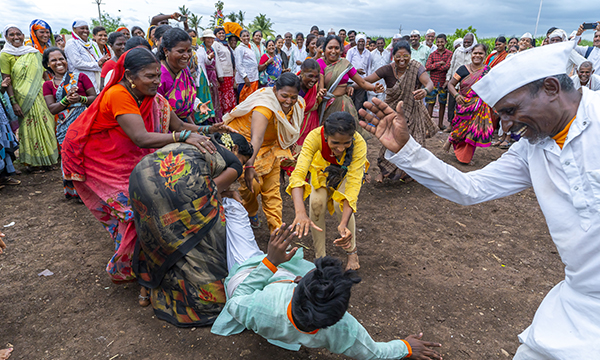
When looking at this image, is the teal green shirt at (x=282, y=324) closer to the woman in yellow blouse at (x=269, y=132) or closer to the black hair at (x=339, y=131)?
the black hair at (x=339, y=131)

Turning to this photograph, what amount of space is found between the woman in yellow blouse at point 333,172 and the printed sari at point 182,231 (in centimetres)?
74

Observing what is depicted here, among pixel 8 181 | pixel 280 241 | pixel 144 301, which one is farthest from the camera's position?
pixel 8 181

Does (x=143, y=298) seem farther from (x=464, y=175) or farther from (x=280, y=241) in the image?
(x=464, y=175)

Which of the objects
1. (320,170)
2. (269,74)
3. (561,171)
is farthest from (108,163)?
(269,74)

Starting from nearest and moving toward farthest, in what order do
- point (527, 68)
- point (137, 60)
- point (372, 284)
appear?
point (527, 68)
point (137, 60)
point (372, 284)

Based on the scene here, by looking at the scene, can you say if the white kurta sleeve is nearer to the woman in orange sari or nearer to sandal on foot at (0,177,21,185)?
the woman in orange sari

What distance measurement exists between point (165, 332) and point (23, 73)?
4987mm

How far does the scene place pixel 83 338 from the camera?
253cm

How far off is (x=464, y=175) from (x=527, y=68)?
59cm

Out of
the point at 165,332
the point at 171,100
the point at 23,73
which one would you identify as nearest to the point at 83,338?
the point at 165,332

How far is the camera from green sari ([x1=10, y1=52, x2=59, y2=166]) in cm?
548

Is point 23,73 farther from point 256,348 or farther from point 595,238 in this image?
point 595,238

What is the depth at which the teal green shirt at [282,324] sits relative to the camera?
1888 mm

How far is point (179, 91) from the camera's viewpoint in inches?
146
